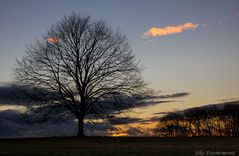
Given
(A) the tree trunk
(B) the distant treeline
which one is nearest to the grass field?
(A) the tree trunk

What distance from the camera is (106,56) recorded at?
129 ft

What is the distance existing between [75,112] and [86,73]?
4.96m

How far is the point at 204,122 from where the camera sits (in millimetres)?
110125

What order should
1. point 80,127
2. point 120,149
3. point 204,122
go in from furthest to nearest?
point 204,122 < point 80,127 < point 120,149

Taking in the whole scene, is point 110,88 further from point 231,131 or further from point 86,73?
point 231,131

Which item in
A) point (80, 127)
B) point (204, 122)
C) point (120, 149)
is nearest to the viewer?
point (120, 149)

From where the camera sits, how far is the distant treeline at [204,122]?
9888cm

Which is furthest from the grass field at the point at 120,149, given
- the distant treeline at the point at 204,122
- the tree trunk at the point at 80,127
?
the distant treeline at the point at 204,122

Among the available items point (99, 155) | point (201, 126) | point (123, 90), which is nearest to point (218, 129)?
point (201, 126)

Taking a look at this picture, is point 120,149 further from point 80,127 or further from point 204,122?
point 204,122

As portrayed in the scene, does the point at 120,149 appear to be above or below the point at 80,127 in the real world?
below

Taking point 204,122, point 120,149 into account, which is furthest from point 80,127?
point 204,122

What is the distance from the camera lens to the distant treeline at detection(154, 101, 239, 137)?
98875 millimetres

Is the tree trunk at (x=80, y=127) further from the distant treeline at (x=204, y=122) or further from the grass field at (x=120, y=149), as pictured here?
the distant treeline at (x=204, y=122)
